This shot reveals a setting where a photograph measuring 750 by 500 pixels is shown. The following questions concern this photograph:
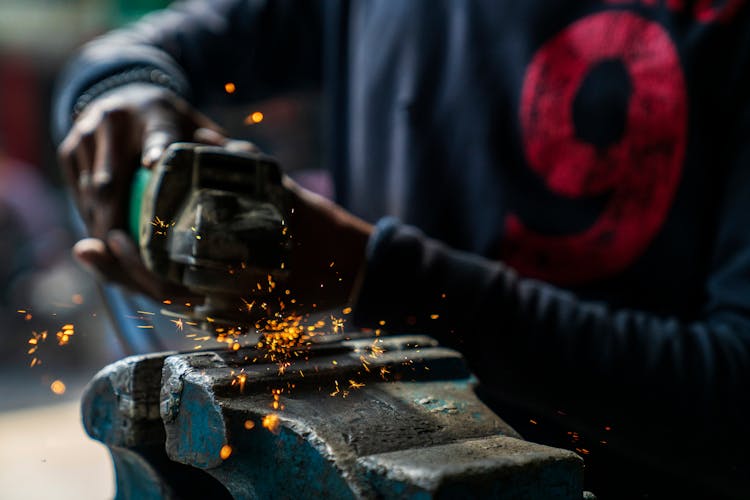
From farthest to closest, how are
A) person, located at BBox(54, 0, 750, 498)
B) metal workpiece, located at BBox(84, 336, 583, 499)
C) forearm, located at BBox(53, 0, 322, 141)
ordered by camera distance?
forearm, located at BBox(53, 0, 322, 141), person, located at BBox(54, 0, 750, 498), metal workpiece, located at BBox(84, 336, 583, 499)

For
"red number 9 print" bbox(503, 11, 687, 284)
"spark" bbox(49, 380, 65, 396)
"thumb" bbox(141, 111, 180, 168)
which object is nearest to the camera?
"thumb" bbox(141, 111, 180, 168)

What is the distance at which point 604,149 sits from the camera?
1.31 m

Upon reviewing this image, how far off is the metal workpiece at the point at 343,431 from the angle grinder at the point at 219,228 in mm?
85

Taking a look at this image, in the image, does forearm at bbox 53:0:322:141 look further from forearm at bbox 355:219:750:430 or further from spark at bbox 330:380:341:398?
spark at bbox 330:380:341:398

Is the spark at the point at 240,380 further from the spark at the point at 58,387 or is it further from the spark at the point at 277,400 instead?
the spark at the point at 58,387

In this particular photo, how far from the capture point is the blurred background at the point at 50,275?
2275mm

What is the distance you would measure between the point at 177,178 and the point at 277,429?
1.09ft

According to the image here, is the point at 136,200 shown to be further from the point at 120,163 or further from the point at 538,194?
the point at 538,194

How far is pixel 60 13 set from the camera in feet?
17.5

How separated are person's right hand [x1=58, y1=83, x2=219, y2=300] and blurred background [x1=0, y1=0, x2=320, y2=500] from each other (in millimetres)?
165

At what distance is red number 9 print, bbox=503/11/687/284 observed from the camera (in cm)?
125

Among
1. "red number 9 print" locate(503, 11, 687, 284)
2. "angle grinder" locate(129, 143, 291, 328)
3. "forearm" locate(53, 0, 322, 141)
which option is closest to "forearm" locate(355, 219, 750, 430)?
"red number 9 print" locate(503, 11, 687, 284)

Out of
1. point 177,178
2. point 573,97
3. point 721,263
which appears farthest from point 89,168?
point 721,263

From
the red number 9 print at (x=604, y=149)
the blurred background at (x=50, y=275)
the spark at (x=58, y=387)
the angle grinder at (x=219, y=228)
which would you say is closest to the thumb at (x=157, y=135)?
the angle grinder at (x=219, y=228)
